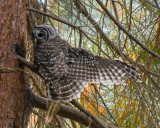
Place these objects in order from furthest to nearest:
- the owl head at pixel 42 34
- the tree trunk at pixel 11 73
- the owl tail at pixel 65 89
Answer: the owl head at pixel 42 34
the owl tail at pixel 65 89
the tree trunk at pixel 11 73

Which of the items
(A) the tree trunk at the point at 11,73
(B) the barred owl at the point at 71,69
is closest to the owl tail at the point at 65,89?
(B) the barred owl at the point at 71,69

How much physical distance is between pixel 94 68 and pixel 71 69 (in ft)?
0.63

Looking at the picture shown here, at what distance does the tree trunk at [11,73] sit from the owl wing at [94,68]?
0.42 m

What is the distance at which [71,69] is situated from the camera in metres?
1.92

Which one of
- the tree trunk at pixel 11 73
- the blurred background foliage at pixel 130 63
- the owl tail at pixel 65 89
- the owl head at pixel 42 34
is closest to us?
the tree trunk at pixel 11 73

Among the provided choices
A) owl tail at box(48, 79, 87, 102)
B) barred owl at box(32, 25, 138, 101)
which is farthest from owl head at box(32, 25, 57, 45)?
owl tail at box(48, 79, 87, 102)

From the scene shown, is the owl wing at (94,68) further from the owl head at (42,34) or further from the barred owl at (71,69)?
the owl head at (42,34)

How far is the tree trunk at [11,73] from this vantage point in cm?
151

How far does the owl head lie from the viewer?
2066 mm

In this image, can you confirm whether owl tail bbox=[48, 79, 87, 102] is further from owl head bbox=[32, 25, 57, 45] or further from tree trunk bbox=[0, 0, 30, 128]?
owl head bbox=[32, 25, 57, 45]

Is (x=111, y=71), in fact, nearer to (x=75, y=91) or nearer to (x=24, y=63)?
(x=75, y=91)

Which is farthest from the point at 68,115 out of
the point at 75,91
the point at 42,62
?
the point at 42,62

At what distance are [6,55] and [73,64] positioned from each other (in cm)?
57

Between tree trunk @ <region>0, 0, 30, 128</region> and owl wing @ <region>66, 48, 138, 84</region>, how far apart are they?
16.6 inches
